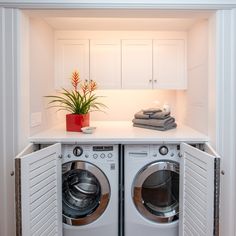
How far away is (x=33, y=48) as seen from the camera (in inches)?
74.9

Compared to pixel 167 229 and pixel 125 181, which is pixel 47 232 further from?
pixel 167 229

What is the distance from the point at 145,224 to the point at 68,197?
2.26 ft

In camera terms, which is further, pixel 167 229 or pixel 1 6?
pixel 167 229

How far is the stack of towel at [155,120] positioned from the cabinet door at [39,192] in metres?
0.90

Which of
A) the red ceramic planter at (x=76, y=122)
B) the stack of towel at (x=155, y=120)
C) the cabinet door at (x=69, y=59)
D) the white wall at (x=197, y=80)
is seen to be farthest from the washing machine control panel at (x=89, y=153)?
the cabinet door at (x=69, y=59)

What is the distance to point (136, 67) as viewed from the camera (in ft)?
8.20

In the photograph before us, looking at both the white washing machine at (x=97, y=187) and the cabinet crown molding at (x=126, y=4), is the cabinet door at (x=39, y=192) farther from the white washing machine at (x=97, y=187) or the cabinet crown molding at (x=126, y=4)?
the cabinet crown molding at (x=126, y=4)

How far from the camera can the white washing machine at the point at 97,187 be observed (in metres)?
1.82

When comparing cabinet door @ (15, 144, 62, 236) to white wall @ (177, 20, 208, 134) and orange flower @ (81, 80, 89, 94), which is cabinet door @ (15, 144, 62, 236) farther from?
white wall @ (177, 20, 208, 134)

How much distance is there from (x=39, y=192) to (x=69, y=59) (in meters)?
1.50

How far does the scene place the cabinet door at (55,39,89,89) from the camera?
2463mm

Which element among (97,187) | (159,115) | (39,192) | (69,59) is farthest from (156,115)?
(39,192)

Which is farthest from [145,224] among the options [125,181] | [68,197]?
[68,197]

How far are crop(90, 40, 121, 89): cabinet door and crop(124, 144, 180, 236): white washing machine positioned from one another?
0.93m
